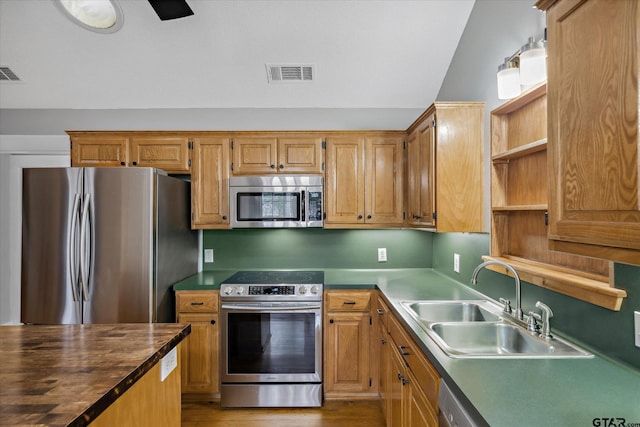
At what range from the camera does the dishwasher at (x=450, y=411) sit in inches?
40.0

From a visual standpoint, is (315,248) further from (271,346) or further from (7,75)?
(7,75)

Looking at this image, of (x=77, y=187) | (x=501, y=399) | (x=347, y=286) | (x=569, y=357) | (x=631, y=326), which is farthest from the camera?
(x=347, y=286)

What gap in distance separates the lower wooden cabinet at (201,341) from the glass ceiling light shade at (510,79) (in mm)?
2317

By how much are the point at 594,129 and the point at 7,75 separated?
409 centimetres

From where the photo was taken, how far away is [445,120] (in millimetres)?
2207

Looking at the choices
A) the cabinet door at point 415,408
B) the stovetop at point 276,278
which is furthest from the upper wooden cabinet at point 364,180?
the cabinet door at point 415,408

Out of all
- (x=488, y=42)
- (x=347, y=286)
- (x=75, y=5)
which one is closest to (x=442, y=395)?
(x=347, y=286)

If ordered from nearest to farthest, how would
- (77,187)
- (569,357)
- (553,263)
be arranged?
(569,357)
(553,263)
(77,187)

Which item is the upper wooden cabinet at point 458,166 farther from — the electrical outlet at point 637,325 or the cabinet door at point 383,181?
the electrical outlet at point 637,325

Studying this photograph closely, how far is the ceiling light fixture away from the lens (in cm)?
153

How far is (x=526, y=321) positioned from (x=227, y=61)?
2.76 m

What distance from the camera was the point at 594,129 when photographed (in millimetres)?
858

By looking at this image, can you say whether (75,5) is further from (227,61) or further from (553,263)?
(553,263)

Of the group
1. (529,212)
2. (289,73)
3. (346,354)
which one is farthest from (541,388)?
(289,73)
